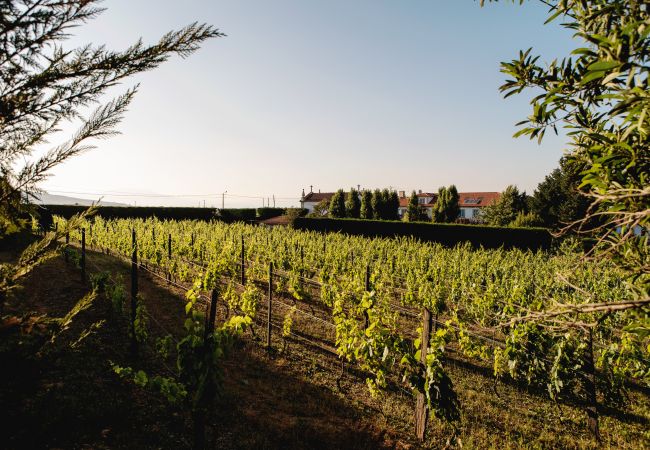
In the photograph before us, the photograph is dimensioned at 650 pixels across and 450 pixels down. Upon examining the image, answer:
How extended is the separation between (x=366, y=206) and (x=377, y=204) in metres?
1.61

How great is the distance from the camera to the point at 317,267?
13547mm

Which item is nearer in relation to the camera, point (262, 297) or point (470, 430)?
point (470, 430)

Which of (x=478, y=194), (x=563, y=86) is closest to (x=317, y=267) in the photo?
(x=563, y=86)

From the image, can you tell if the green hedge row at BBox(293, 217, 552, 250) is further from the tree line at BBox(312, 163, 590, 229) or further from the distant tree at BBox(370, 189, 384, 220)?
the distant tree at BBox(370, 189, 384, 220)

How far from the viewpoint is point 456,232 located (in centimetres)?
2388

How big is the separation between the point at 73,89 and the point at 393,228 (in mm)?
24411

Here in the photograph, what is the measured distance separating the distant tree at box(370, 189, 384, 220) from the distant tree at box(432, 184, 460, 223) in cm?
715

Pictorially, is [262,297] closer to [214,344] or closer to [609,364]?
[214,344]

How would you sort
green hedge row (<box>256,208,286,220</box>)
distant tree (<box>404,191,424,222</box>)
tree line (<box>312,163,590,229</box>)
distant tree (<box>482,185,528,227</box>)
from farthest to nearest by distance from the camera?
green hedge row (<box>256,208,286,220</box>) < distant tree (<box>404,191,424,222</box>) < distant tree (<box>482,185,528,227</box>) < tree line (<box>312,163,590,229</box>)

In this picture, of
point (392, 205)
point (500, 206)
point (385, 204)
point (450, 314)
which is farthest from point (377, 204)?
point (450, 314)

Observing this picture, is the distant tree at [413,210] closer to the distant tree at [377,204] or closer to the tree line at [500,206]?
the tree line at [500,206]

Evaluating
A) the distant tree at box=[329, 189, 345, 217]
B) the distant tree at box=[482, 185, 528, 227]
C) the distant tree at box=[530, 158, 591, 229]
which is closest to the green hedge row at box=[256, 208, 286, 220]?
the distant tree at box=[329, 189, 345, 217]

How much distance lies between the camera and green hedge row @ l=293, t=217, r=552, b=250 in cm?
2214

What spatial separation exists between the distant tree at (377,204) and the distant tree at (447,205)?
23.5 ft
